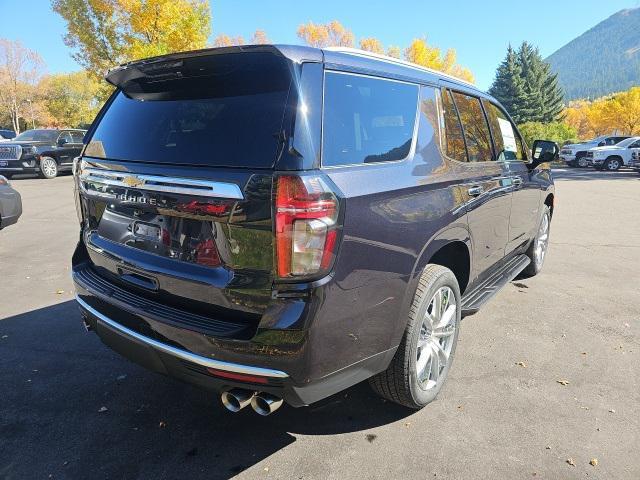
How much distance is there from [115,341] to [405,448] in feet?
5.29

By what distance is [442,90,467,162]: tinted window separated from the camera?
2.91 meters

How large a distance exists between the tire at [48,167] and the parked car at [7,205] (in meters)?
10.1

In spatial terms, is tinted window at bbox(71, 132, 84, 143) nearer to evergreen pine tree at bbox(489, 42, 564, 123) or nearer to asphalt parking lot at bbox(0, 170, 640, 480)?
asphalt parking lot at bbox(0, 170, 640, 480)

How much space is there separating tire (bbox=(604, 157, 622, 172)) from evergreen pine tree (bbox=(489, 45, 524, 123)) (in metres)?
25.0

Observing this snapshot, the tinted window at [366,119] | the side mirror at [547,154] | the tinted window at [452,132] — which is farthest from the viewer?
the side mirror at [547,154]

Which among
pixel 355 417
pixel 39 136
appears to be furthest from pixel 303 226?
pixel 39 136

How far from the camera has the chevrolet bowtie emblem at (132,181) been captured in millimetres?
2189

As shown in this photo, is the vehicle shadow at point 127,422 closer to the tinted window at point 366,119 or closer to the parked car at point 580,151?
the tinted window at point 366,119

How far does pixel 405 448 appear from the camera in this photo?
244 centimetres

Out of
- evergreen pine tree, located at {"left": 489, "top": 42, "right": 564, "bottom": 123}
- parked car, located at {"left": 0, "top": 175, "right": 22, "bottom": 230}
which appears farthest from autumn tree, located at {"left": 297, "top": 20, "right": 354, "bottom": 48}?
parked car, located at {"left": 0, "top": 175, "right": 22, "bottom": 230}

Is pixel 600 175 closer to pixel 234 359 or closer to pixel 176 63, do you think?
pixel 176 63

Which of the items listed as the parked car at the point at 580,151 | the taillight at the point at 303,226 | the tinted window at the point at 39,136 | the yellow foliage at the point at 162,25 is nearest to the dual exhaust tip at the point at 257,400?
the taillight at the point at 303,226

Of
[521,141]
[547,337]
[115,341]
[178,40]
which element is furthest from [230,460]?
[178,40]

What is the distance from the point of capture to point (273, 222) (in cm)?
185
